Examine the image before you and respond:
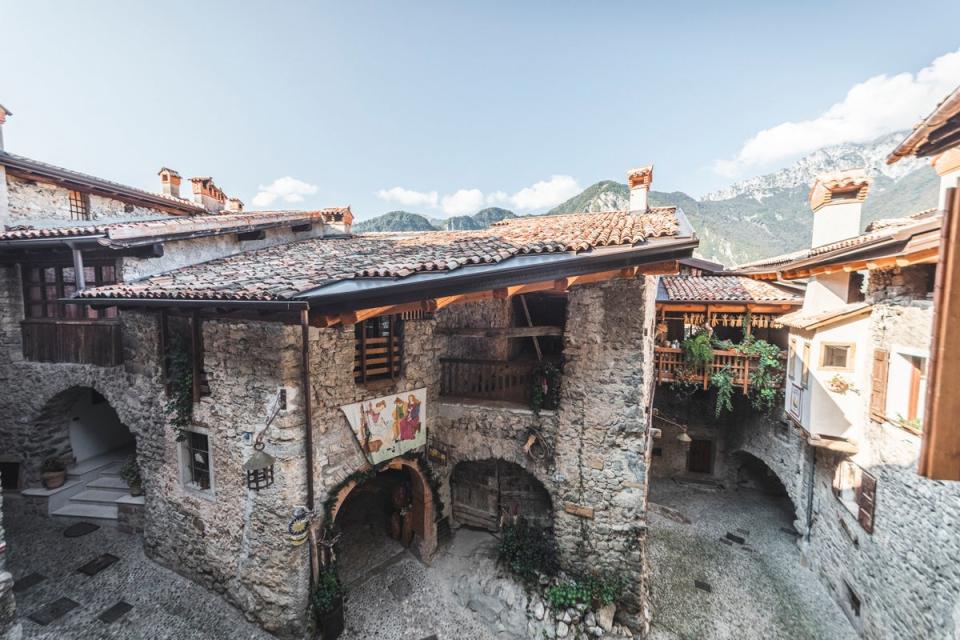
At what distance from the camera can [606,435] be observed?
744cm

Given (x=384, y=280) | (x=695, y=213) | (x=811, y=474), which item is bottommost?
(x=811, y=474)

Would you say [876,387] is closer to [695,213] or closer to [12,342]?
[12,342]

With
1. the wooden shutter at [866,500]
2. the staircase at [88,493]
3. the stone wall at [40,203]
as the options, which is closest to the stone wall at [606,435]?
the wooden shutter at [866,500]

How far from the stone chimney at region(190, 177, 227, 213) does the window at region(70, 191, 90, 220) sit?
3.69 meters

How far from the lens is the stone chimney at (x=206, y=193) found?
574 inches

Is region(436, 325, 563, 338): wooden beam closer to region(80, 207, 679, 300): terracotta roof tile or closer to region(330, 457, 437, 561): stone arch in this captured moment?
region(80, 207, 679, 300): terracotta roof tile

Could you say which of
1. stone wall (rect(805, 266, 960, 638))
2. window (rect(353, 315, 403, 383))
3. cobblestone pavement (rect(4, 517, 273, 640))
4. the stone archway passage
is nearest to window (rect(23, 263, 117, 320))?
cobblestone pavement (rect(4, 517, 273, 640))

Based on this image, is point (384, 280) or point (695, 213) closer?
point (384, 280)

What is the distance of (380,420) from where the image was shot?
23.3 ft

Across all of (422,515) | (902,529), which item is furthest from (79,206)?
(902,529)

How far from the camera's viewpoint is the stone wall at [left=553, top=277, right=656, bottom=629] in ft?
23.6

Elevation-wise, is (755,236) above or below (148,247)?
above

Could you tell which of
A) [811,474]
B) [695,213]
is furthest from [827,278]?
[695,213]

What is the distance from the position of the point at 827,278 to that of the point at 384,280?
10.9m
